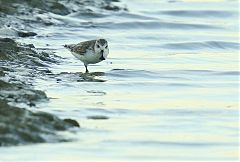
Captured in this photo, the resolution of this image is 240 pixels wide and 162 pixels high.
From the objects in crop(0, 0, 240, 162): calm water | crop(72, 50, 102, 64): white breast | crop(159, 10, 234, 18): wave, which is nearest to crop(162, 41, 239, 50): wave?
crop(0, 0, 240, 162): calm water

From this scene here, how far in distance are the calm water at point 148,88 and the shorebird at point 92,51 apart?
0.32m

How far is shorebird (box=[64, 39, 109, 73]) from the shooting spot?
15.2m

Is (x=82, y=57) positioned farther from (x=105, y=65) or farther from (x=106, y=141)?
(x=106, y=141)

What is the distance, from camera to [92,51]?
1523 cm

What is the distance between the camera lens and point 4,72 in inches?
537

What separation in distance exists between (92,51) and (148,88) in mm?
1689

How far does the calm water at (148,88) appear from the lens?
9.96 m

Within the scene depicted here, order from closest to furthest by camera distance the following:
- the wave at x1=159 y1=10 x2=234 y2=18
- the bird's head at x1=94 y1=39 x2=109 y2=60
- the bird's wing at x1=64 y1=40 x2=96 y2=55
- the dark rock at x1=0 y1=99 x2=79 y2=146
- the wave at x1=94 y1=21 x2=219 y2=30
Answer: the dark rock at x1=0 y1=99 x2=79 y2=146
the bird's head at x1=94 y1=39 x2=109 y2=60
the bird's wing at x1=64 y1=40 x2=96 y2=55
the wave at x1=94 y1=21 x2=219 y2=30
the wave at x1=159 y1=10 x2=234 y2=18

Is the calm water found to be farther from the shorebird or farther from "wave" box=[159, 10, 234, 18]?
the shorebird

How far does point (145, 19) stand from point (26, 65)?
8286 millimetres

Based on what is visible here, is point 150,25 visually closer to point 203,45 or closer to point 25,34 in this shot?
point 203,45

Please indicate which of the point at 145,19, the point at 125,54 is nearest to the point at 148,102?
the point at 125,54

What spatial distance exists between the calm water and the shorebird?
1.06ft

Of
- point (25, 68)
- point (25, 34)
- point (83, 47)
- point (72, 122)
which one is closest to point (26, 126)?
point (72, 122)
